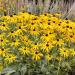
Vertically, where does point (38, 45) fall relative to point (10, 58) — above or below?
above

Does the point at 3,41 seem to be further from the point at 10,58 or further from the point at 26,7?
the point at 26,7

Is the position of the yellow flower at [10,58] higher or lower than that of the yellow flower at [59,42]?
lower

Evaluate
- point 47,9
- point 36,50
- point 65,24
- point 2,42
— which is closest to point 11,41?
point 2,42

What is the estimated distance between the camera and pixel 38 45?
13.8ft

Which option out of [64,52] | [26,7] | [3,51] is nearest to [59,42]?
[64,52]

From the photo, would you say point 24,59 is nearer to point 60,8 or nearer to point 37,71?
point 37,71

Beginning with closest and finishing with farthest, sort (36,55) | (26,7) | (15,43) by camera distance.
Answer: (36,55)
(15,43)
(26,7)

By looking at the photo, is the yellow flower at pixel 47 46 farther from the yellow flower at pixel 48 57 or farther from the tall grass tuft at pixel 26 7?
the tall grass tuft at pixel 26 7

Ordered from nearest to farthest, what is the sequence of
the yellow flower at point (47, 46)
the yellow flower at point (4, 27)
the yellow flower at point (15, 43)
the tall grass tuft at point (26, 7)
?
the yellow flower at point (47, 46)
the yellow flower at point (15, 43)
the yellow flower at point (4, 27)
the tall grass tuft at point (26, 7)

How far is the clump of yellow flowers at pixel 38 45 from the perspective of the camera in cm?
421

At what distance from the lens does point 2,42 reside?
4.33 m

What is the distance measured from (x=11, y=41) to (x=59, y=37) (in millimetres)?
664

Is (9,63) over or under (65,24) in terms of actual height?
under

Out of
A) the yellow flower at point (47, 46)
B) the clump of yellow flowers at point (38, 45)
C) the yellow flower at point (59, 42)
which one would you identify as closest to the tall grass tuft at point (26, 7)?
the clump of yellow flowers at point (38, 45)
